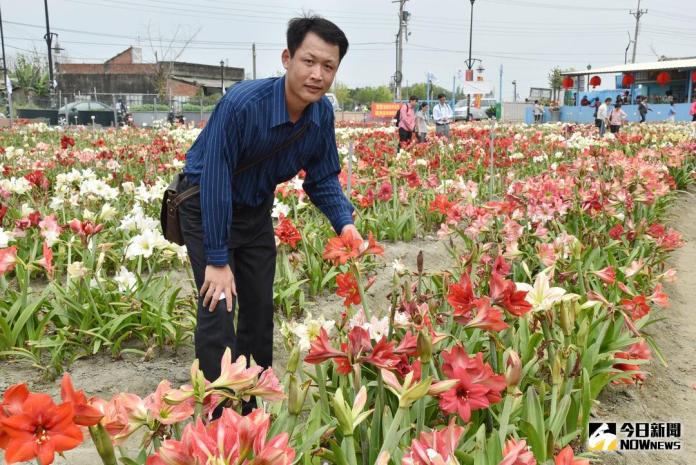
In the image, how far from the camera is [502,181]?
24.0 feet

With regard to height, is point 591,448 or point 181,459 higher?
point 181,459

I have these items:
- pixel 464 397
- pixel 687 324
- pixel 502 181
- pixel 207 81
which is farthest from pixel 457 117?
pixel 464 397

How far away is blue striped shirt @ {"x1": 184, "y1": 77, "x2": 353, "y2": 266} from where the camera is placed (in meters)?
2.01

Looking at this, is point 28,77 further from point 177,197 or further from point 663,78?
point 177,197

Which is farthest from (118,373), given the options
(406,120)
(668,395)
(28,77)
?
(28,77)

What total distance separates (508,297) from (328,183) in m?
1.07

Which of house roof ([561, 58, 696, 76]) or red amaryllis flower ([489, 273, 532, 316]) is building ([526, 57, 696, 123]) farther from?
red amaryllis flower ([489, 273, 532, 316])

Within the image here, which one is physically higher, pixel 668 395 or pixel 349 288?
pixel 349 288

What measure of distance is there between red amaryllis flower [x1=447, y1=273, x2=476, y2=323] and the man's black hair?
36.9 inches

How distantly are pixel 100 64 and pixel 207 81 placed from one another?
11013mm

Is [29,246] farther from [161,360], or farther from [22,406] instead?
[22,406]

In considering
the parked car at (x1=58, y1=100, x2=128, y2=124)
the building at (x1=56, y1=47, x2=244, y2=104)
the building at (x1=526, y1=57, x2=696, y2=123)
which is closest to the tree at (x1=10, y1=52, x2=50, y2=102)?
the building at (x1=56, y1=47, x2=244, y2=104)

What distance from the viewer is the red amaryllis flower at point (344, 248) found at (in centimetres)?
201

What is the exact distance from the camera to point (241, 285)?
250cm
